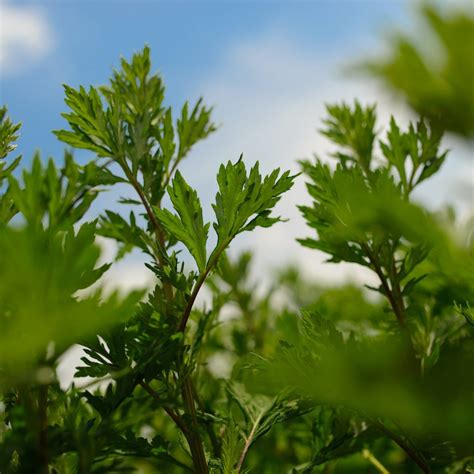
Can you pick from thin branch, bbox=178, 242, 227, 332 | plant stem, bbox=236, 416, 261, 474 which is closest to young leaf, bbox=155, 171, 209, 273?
thin branch, bbox=178, 242, 227, 332

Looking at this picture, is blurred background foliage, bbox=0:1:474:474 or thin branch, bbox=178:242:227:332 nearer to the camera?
blurred background foliage, bbox=0:1:474:474

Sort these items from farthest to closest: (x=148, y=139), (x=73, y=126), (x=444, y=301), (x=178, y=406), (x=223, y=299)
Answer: (x=444, y=301) < (x=223, y=299) < (x=148, y=139) < (x=73, y=126) < (x=178, y=406)

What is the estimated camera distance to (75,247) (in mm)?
826

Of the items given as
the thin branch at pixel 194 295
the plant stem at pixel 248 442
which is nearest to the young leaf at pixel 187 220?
the thin branch at pixel 194 295

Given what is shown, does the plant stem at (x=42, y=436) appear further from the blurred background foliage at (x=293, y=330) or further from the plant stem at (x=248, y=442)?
the plant stem at (x=248, y=442)

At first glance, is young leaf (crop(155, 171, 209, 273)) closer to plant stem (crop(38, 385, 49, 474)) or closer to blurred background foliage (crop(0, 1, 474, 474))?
blurred background foliage (crop(0, 1, 474, 474))

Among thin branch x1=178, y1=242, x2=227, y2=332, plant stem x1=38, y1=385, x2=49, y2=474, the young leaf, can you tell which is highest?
the young leaf

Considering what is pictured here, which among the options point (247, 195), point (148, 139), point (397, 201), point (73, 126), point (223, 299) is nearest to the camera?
point (397, 201)

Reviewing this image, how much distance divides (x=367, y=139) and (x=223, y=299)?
699 millimetres

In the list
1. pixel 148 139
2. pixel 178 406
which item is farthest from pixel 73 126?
pixel 178 406

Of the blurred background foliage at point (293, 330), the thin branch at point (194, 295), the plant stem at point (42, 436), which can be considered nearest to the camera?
the blurred background foliage at point (293, 330)

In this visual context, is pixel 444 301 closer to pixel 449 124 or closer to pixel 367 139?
pixel 367 139

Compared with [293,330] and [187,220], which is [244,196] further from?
[293,330]

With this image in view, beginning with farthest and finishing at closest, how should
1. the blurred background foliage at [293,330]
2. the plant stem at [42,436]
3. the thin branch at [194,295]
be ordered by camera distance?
the thin branch at [194,295]
the plant stem at [42,436]
the blurred background foliage at [293,330]
